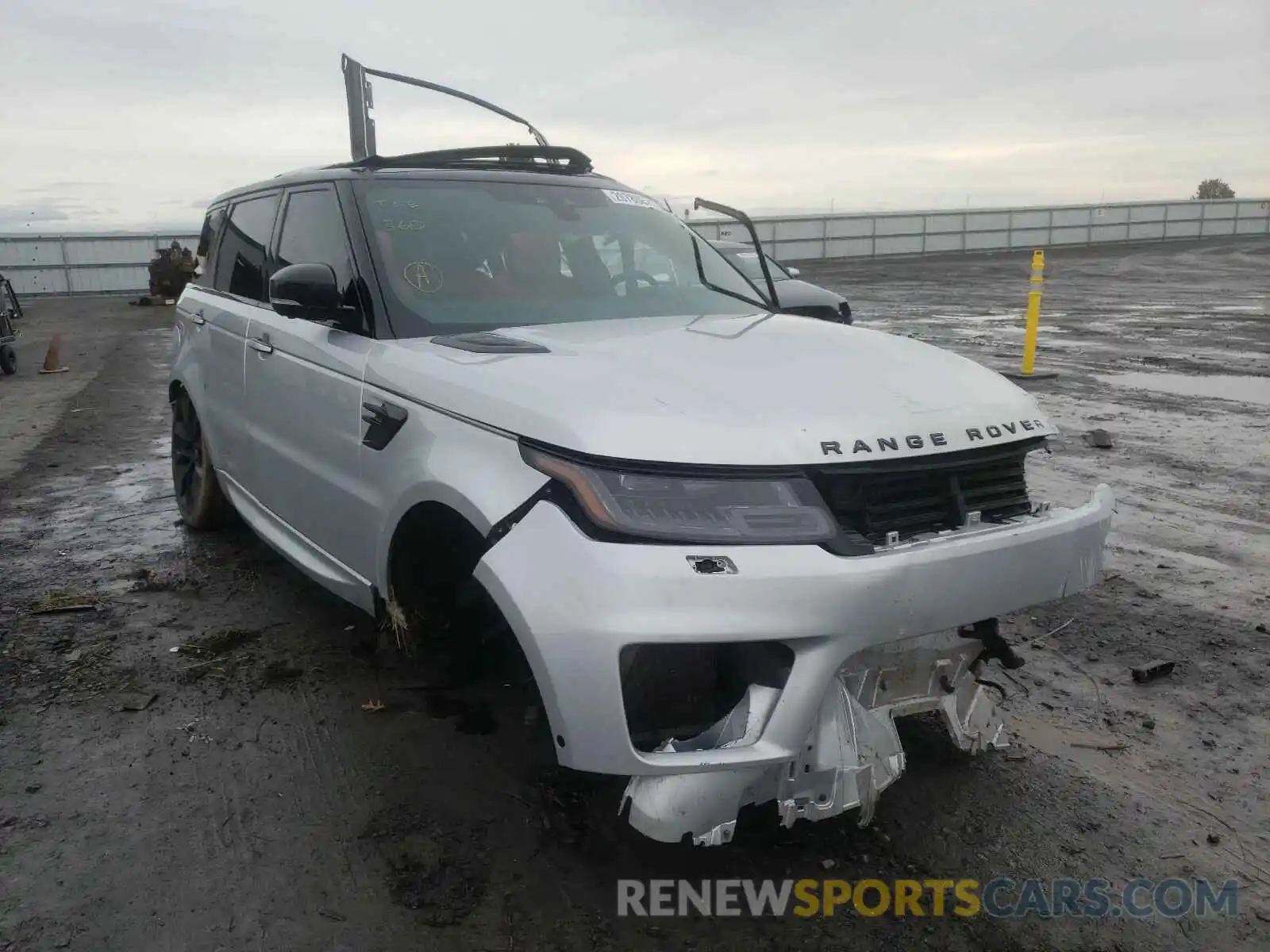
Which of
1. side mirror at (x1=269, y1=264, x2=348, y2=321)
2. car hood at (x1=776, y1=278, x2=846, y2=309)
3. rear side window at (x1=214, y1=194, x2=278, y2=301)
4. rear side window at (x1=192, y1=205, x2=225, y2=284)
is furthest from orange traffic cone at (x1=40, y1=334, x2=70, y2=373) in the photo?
car hood at (x1=776, y1=278, x2=846, y2=309)

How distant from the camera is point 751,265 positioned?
8695 mm

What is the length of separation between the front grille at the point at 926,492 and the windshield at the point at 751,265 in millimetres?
1793

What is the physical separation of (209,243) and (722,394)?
3.82 metres

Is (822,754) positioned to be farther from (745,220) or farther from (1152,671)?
(745,220)

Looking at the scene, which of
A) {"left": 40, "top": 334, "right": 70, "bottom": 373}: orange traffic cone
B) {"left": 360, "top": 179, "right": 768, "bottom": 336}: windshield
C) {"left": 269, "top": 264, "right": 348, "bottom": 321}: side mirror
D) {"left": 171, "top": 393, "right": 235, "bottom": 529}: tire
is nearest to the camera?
{"left": 269, "top": 264, "right": 348, "bottom": 321}: side mirror

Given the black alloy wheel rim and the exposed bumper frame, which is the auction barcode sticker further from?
the black alloy wheel rim

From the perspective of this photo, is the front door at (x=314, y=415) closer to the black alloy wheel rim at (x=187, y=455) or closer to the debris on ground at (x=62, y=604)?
the debris on ground at (x=62, y=604)

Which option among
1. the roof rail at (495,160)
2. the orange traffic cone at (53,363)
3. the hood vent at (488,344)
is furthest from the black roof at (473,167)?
the orange traffic cone at (53,363)

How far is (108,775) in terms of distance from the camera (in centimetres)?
309

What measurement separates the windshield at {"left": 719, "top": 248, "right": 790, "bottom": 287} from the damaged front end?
2.07 m

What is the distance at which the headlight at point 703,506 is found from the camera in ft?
7.18

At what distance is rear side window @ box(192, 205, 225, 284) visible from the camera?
5066 mm

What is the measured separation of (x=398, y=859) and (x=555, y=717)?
0.74 meters

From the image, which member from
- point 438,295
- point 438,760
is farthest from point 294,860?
point 438,295
